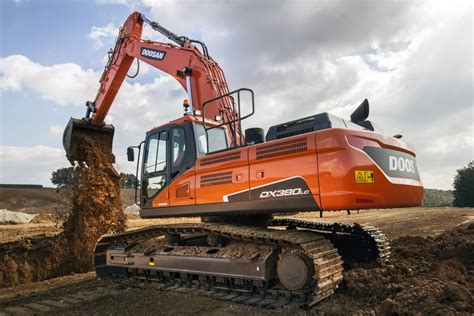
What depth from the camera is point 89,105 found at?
10484 mm

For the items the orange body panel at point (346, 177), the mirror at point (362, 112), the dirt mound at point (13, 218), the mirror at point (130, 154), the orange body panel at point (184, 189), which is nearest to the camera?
the orange body panel at point (346, 177)

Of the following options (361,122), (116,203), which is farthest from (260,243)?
(116,203)

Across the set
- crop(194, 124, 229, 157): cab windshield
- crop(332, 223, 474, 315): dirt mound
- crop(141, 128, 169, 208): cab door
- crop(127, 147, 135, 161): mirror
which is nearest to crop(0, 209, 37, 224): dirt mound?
crop(127, 147, 135, 161): mirror

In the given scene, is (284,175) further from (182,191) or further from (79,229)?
(79,229)

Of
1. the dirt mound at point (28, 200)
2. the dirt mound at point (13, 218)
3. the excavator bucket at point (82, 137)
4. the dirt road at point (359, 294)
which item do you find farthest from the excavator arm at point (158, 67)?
the dirt mound at point (28, 200)

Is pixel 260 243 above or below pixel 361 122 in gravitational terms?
below

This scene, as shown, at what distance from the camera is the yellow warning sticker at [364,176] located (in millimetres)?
4863

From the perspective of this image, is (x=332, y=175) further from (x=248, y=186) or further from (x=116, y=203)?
(x=116, y=203)

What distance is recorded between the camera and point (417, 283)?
4.97 meters

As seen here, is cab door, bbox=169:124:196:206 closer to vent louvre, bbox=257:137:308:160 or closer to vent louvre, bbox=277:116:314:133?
vent louvre, bbox=257:137:308:160

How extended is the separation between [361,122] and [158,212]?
3907 mm

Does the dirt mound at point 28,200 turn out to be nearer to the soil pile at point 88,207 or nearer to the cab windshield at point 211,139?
the soil pile at point 88,207

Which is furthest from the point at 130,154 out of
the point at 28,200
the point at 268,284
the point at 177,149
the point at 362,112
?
the point at 28,200

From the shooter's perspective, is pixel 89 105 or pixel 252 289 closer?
pixel 252 289
